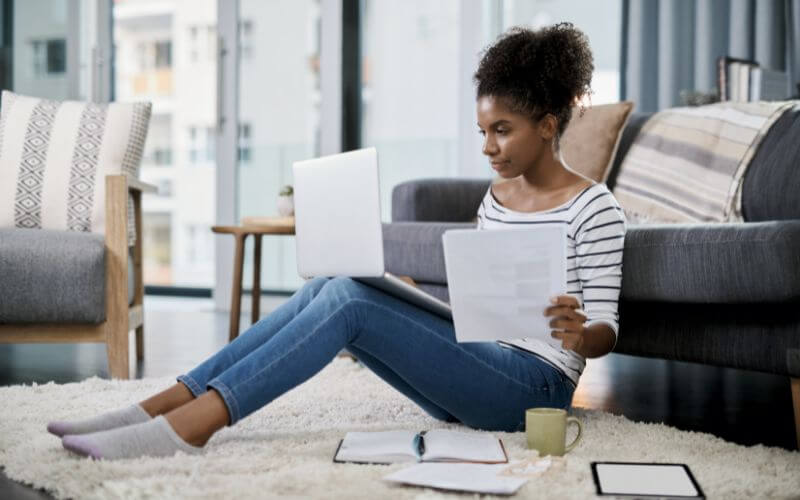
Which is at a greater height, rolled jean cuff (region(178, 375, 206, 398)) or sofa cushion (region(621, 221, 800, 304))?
sofa cushion (region(621, 221, 800, 304))

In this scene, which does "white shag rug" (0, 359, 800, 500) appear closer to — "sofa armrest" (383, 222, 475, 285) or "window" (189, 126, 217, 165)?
"sofa armrest" (383, 222, 475, 285)

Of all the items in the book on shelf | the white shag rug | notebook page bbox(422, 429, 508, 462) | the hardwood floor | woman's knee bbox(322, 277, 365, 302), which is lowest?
the hardwood floor

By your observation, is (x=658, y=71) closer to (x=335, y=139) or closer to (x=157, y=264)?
(x=335, y=139)

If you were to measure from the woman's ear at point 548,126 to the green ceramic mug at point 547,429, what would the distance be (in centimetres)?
50

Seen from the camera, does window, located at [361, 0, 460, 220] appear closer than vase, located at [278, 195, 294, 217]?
No

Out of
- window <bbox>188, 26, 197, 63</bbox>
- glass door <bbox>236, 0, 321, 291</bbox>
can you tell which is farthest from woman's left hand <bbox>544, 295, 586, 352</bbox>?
window <bbox>188, 26, 197, 63</bbox>

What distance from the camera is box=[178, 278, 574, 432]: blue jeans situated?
4.70 ft

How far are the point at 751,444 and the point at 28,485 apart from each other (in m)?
1.34

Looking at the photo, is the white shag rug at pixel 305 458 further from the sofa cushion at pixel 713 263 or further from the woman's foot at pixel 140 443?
the sofa cushion at pixel 713 263

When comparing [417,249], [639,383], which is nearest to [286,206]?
[417,249]

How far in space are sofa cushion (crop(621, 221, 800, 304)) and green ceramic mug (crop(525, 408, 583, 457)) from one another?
19.1 inches

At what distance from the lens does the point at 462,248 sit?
53.8 inches

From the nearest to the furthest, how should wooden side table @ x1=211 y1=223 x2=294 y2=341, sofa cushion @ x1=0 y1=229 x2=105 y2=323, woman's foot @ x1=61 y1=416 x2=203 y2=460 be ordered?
woman's foot @ x1=61 y1=416 x2=203 y2=460
sofa cushion @ x1=0 y1=229 x2=105 y2=323
wooden side table @ x1=211 y1=223 x2=294 y2=341

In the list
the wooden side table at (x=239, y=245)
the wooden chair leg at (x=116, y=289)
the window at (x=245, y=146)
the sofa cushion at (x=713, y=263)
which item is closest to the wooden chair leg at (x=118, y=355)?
the wooden chair leg at (x=116, y=289)
